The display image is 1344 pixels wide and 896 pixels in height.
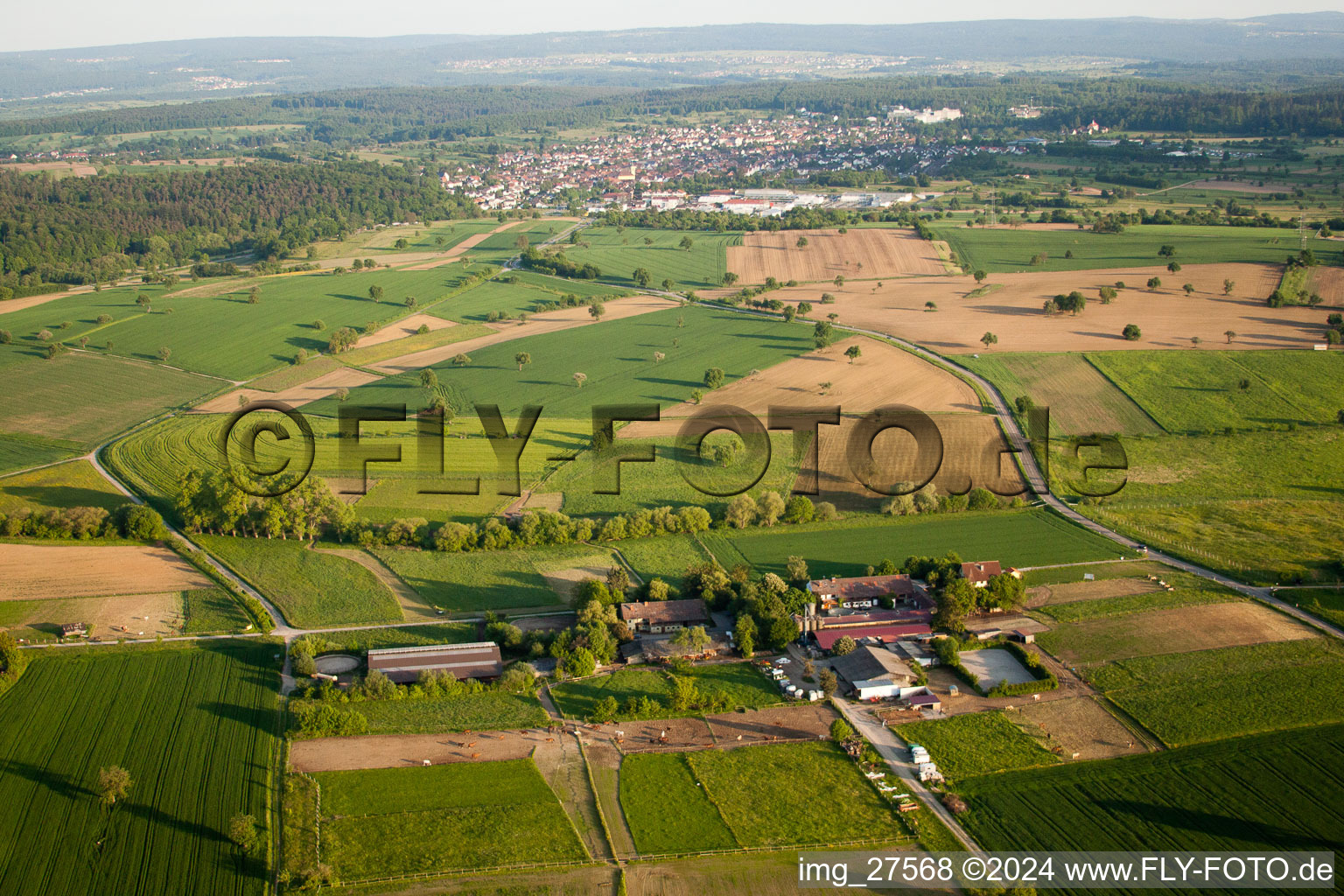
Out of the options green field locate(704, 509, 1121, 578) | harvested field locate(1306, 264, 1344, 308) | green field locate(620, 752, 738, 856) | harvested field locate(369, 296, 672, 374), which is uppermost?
harvested field locate(1306, 264, 1344, 308)

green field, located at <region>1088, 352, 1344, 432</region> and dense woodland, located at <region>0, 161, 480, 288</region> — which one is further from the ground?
dense woodland, located at <region>0, 161, 480, 288</region>

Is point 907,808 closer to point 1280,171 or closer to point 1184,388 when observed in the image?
point 1184,388

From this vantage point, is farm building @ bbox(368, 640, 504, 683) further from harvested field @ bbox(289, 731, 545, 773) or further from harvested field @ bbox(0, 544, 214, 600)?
harvested field @ bbox(0, 544, 214, 600)

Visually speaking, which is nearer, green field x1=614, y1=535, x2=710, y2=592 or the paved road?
the paved road

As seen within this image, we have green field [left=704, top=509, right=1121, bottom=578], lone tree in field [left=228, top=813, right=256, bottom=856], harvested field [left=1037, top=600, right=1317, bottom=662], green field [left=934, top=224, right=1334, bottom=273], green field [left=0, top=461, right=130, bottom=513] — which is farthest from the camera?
green field [left=934, top=224, right=1334, bottom=273]

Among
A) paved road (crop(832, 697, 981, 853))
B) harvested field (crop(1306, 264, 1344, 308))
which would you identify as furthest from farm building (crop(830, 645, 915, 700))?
harvested field (crop(1306, 264, 1344, 308))

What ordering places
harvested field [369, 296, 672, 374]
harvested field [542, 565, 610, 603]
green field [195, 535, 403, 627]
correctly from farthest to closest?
harvested field [369, 296, 672, 374] → harvested field [542, 565, 610, 603] → green field [195, 535, 403, 627]

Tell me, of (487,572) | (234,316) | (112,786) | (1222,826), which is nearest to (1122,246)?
(487,572)
